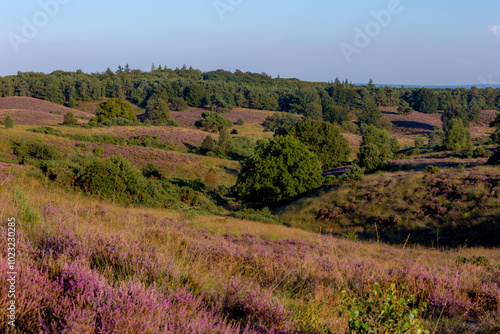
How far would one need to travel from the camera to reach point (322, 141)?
5184 centimetres

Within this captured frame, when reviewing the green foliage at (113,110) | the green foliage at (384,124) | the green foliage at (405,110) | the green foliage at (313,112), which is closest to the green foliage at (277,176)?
the green foliage at (113,110)

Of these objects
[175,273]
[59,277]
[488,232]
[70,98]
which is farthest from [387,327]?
[70,98]

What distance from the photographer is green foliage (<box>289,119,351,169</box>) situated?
5109 cm

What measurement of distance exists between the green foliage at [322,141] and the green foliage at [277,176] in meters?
16.0

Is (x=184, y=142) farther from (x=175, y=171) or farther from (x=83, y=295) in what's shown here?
(x=83, y=295)

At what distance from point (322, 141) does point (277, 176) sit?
64.6 feet

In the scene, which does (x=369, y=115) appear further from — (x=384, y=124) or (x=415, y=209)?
(x=415, y=209)

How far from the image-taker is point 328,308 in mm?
3705

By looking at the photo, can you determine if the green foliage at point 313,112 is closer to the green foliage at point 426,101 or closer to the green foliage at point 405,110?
the green foliage at point 405,110

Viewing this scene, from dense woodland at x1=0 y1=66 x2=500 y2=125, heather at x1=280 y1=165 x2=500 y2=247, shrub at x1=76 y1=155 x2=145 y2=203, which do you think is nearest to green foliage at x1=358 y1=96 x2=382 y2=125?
dense woodland at x1=0 y1=66 x2=500 y2=125

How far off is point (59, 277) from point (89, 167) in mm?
19190

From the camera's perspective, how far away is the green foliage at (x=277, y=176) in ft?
111

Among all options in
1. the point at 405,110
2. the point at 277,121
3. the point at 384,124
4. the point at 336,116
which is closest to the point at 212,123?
the point at 277,121

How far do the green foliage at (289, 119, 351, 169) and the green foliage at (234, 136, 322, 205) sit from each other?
1595 cm
